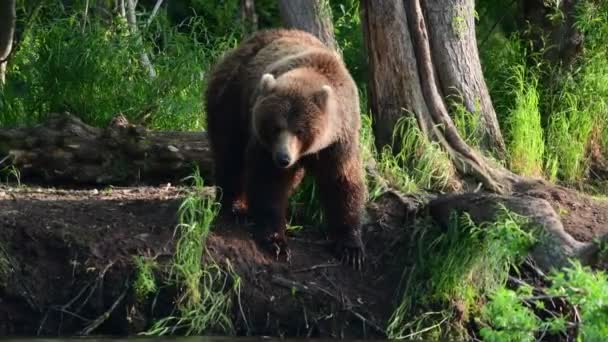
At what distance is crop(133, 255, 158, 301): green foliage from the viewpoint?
7906mm

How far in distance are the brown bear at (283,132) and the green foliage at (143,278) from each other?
2.63ft

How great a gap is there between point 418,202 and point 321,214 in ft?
2.27

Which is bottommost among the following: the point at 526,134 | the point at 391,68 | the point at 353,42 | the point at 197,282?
the point at 197,282

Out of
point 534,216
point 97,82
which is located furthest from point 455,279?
point 97,82

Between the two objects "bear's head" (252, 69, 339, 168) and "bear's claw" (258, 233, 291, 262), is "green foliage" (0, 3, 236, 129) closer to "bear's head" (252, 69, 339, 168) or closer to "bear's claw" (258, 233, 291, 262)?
"bear's claw" (258, 233, 291, 262)

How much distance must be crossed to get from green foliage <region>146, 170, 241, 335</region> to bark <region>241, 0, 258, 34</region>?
5.89 metres

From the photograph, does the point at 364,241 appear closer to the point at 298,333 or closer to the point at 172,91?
the point at 298,333

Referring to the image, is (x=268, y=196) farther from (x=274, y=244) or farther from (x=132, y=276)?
(x=132, y=276)

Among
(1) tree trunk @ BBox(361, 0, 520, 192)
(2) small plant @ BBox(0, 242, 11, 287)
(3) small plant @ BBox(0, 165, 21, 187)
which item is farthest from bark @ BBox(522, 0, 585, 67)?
(2) small plant @ BBox(0, 242, 11, 287)

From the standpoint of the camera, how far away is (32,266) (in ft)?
26.5

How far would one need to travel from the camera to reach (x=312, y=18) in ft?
32.7

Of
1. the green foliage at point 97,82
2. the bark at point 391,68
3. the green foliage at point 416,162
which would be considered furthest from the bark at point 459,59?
the green foliage at point 97,82

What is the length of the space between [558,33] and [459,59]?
1.87 meters

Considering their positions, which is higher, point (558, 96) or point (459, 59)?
point (459, 59)
